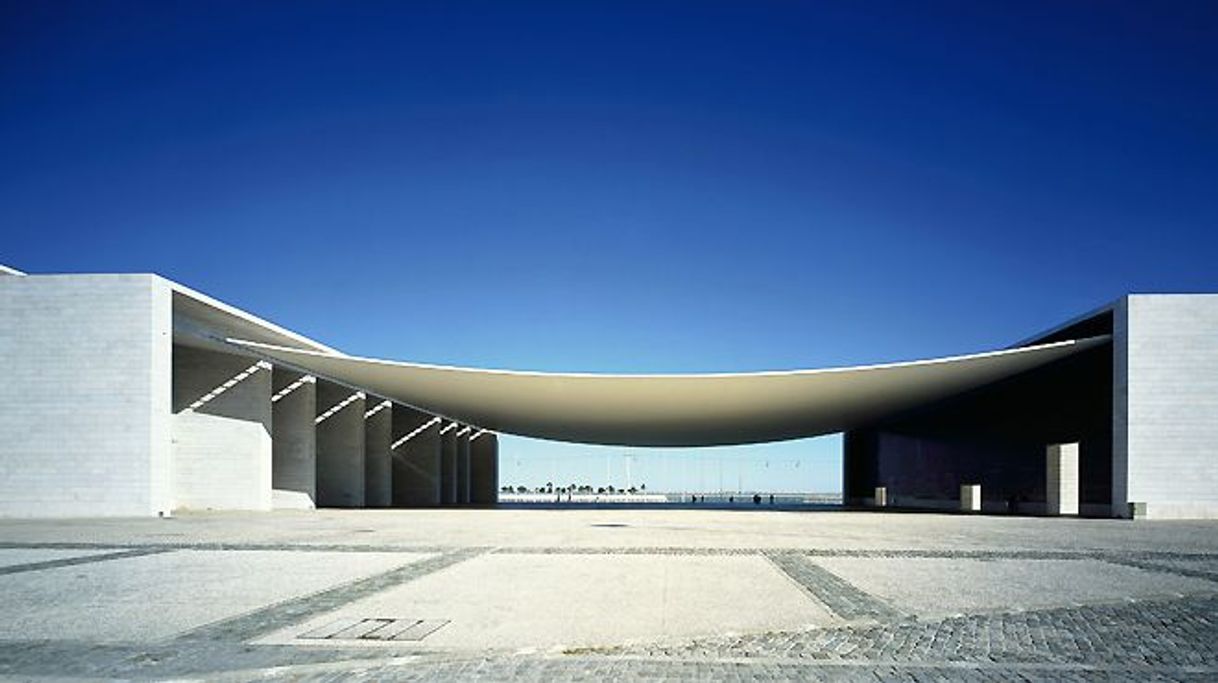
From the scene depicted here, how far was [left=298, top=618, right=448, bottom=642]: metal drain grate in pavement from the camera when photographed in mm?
5500

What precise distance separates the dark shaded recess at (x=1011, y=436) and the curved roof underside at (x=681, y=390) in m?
2.24

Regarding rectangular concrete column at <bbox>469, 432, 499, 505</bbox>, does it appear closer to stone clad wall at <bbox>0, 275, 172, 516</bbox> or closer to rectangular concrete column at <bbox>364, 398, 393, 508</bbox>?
rectangular concrete column at <bbox>364, 398, 393, 508</bbox>

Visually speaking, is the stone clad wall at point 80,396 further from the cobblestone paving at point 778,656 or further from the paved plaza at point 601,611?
the cobblestone paving at point 778,656

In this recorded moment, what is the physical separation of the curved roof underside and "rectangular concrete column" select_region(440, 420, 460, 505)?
549 inches

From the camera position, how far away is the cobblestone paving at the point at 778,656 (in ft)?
15.2

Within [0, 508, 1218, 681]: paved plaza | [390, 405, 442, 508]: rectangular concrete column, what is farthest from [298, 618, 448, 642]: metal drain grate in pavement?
[390, 405, 442, 508]: rectangular concrete column

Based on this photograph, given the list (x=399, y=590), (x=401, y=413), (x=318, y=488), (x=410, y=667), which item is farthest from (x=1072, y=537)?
(x=401, y=413)

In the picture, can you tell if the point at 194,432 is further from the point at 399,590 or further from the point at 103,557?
the point at 399,590

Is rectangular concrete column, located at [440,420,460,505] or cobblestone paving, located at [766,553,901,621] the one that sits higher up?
cobblestone paving, located at [766,553,901,621]

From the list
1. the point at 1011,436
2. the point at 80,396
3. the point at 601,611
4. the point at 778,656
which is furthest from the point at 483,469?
the point at 778,656

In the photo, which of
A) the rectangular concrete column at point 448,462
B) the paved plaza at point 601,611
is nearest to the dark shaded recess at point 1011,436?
the paved plaza at point 601,611

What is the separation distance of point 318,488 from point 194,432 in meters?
7.73

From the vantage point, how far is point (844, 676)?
461 centimetres

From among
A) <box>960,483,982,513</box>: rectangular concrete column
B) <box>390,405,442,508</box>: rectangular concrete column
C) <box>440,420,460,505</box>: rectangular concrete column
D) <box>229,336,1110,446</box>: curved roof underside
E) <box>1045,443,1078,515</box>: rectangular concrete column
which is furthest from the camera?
<box>440,420,460,505</box>: rectangular concrete column
